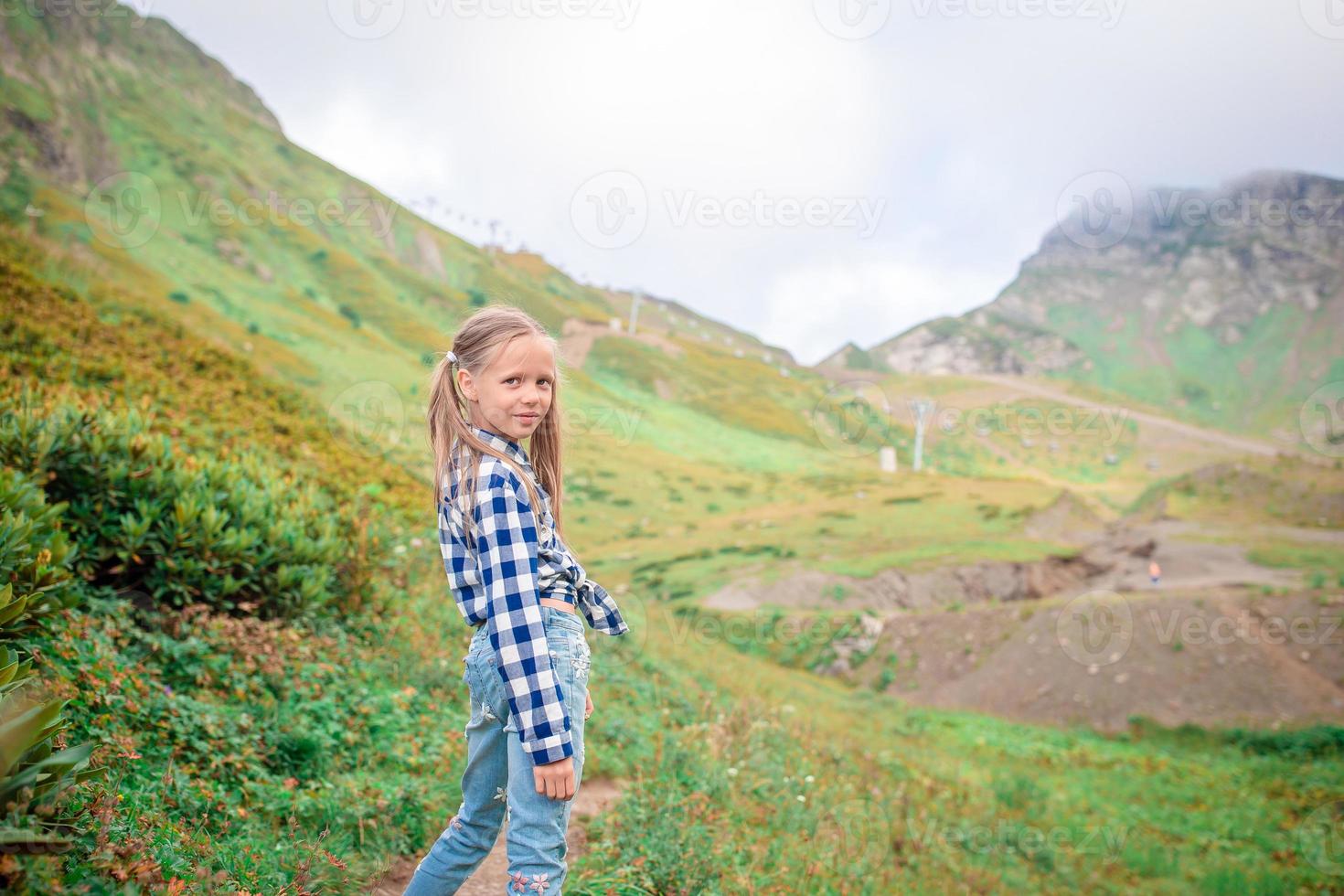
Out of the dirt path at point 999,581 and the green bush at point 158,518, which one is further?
the dirt path at point 999,581

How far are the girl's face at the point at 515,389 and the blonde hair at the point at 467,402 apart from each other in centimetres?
3

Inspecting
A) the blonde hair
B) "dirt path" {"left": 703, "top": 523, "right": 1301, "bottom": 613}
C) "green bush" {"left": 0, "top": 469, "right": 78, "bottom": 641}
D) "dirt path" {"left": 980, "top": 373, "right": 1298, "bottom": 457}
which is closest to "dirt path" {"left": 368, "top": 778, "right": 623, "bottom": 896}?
the blonde hair

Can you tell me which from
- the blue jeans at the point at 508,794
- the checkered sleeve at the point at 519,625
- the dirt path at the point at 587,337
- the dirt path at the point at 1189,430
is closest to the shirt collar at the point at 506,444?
the checkered sleeve at the point at 519,625

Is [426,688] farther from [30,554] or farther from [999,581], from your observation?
[999,581]

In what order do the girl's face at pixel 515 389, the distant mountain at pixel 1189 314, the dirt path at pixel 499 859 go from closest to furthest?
1. the girl's face at pixel 515 389
2. the dirt path at pixel 499 859
3. the distant mountain at pixel 1189 314

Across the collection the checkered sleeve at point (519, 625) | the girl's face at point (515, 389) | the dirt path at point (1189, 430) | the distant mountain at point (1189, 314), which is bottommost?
the checkered sleeve at point (519, 625)

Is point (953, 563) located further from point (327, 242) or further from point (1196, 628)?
point (327, 242)

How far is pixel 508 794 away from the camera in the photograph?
7.25ft

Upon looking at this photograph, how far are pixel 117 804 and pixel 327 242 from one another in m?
33.7

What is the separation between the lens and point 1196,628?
13711 millimetres

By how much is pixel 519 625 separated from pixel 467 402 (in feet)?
2.63

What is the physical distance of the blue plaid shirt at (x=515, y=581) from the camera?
2.10m

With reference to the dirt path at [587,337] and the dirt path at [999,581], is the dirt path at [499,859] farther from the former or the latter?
the dirt path at [587,337]

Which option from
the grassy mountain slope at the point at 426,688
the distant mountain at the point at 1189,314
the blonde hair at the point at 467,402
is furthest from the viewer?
the distant mountain at the point at 1189,314
